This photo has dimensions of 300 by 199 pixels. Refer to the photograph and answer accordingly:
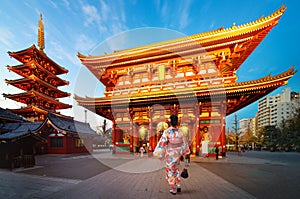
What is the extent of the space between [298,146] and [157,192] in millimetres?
40211

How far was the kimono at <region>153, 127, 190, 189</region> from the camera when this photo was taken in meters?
4.35

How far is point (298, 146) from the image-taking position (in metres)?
30.9

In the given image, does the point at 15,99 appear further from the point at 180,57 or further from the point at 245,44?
the point at 245,44

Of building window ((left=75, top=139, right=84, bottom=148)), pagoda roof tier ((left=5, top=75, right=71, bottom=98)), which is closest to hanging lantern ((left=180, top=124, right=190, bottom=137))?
building window ((left=75, top=139, right=84, bottom=148))

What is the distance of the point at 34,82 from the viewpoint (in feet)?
72.7

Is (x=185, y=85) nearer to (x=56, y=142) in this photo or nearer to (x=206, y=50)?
(x=206, y=50)

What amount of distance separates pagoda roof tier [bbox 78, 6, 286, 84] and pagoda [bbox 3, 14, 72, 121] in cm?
949

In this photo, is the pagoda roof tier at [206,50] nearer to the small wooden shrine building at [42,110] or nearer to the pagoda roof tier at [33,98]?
the small wooden shrine building at [42,110]

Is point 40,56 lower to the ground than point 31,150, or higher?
higher

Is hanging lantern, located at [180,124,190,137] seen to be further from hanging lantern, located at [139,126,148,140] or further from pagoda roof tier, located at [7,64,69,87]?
pagoda roof tier, located at [7,64,69,87]

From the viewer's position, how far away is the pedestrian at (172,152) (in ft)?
14.3

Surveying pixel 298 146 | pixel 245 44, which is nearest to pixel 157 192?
pixel 245 44

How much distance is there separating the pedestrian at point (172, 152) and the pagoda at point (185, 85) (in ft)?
28.9

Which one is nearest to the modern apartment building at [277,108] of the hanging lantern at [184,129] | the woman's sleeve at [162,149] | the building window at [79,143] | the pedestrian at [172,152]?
the hanging lantern at [184,129]
